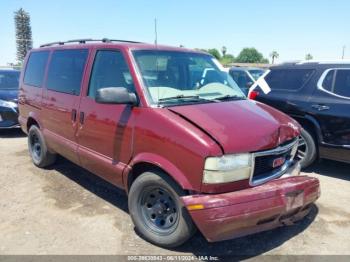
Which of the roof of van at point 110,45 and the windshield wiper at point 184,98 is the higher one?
the roof of van at point 110,45

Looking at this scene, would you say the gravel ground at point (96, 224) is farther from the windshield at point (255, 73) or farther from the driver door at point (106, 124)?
the windshield at point (255, 73)

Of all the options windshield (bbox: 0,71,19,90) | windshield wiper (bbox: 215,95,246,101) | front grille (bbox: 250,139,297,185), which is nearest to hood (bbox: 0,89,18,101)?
windshield (bbox: 0,71,19,90)

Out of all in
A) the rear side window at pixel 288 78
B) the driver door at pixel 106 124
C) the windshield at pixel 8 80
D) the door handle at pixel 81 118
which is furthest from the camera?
the windshield at pixel 8 80

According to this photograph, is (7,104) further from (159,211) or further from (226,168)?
(226,168)

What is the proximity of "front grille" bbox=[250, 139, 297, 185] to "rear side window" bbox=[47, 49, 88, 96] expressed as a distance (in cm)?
248

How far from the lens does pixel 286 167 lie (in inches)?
148

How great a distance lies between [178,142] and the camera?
320 cm

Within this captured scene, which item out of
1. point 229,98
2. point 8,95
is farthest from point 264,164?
point 8,95

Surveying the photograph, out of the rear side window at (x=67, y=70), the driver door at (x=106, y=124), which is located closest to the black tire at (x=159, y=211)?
the driver door at (x=106, y=124)

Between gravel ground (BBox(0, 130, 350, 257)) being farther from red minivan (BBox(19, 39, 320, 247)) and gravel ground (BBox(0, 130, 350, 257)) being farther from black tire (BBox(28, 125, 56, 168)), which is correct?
red minivan (BBox(19, 39, 320, 247))

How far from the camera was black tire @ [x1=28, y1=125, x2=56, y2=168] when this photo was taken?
19.1ft

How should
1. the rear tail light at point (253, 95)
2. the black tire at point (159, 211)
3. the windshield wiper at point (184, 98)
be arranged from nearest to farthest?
the black tire at point (159, 211)
the windshield wiper at point (184, 98)
the rear tail light at point (253, 95)

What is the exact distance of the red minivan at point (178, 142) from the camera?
310 centimetres

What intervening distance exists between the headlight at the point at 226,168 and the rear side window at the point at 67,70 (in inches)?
90.2
